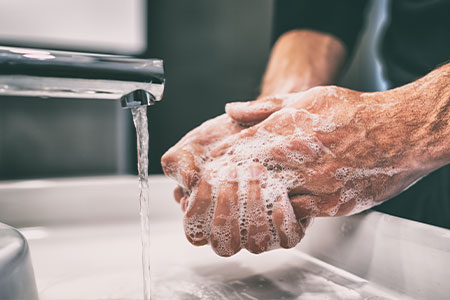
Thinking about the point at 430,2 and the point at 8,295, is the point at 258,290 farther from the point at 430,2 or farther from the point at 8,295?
the point at 430,2

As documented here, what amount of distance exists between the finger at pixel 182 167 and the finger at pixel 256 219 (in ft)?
0.19

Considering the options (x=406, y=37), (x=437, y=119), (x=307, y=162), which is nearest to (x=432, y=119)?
(x=437, y=119)

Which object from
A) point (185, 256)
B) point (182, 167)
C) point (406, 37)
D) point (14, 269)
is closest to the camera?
point (14, 269)

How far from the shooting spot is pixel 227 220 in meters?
0.35

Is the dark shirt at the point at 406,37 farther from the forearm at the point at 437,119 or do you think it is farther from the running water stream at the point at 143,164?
the running water stream at the point at 143,164

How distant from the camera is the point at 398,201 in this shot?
0.62 m

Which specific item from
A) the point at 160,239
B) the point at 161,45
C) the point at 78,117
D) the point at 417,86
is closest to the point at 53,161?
the point at 78,117

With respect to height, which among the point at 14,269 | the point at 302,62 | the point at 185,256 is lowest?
the point at 185,256

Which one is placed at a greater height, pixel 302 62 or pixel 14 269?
pixel 302 62

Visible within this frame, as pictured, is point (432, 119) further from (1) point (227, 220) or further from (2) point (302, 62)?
(2) point (302, 62)

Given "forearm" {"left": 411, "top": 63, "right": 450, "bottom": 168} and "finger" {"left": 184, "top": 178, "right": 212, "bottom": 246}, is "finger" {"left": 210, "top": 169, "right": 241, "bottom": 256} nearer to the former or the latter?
"finger" {"left": 184, "top": 178, "right": 212, "bottom": 246}

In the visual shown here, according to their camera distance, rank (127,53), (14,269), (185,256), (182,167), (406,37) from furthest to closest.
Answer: (127,53), (406,37), (185,256), (182,167), (14,269)

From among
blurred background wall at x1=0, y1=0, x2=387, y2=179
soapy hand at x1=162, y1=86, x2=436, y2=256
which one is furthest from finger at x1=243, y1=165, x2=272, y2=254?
blurred background wall at x1=0, y1=0, x2=387, y2=179

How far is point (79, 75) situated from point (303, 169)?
217 millimetres
